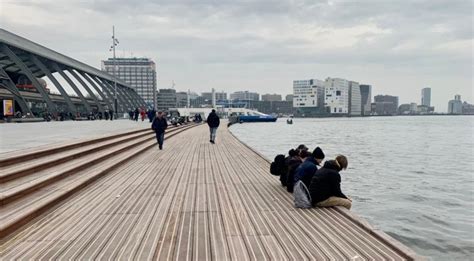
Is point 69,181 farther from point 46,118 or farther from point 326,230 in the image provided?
point 46,118

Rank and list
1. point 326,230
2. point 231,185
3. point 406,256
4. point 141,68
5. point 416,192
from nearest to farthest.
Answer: point 406,256 < point 326,230 < point 231,185 < point 416,192 < point 141,68

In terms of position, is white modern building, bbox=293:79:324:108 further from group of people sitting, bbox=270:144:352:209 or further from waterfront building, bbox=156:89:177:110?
group of people sitting, bbox=270:144:352:209

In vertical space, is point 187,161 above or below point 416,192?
above

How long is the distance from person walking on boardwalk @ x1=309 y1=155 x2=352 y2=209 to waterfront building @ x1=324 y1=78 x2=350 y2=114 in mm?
168800

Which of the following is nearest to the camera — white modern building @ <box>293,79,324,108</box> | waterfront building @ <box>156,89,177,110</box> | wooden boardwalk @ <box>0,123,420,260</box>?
wooden boardwalk @ <box>0,123,420,260</box>

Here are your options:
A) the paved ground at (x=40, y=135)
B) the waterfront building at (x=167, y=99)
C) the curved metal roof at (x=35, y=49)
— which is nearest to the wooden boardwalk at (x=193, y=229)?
the paved ground at (x=40, y=135)

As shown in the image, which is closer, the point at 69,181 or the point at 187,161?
the point at 69,181

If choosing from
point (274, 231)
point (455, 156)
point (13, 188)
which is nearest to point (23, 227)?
point (13, 188)

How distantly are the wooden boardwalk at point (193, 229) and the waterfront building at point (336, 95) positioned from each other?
168 meters

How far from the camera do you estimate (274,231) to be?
4797mm

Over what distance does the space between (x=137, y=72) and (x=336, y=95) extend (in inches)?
3812

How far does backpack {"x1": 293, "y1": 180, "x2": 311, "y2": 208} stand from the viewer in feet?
19.2

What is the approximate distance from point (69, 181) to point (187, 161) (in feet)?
16.9

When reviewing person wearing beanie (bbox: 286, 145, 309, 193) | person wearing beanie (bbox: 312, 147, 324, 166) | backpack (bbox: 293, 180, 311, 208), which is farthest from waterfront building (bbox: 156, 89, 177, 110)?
backpack (bbox: 293, 180, 311, 208)
